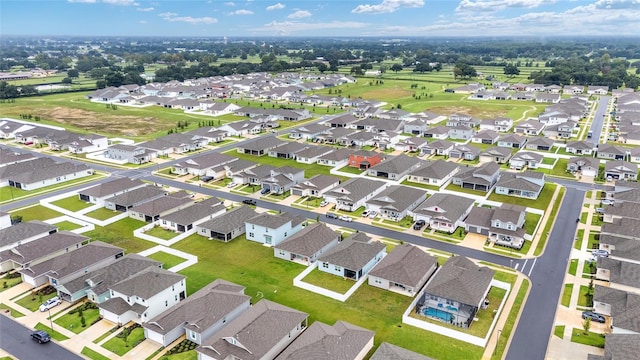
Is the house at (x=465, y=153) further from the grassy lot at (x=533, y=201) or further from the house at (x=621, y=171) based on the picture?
the house at (x=621, y=171)

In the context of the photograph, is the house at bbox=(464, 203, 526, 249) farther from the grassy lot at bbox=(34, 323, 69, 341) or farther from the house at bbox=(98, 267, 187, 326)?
the grassy lot at bbox=(34, 323, 69, 341)

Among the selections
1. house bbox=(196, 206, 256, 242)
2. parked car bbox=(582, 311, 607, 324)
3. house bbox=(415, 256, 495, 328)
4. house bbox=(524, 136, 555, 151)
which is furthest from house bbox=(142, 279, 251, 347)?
house bbox=(524, 136, 555, 151)

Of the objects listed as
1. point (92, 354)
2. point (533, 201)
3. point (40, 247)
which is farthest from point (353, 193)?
point (40, 247)

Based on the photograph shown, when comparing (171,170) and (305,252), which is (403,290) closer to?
(305,252)

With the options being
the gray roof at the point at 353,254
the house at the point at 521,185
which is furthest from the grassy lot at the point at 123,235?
the house at the point at 521,185

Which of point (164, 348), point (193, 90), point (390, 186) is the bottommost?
point (164, 348)

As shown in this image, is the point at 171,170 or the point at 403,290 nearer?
the point at 403,290

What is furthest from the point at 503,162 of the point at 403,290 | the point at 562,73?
the point at 562,73
